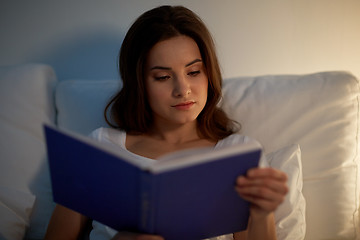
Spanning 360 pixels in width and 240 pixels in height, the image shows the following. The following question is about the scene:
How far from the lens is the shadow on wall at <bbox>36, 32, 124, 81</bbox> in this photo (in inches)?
65.8

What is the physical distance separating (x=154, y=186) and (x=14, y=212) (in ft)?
2.77

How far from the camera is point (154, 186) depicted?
648mm

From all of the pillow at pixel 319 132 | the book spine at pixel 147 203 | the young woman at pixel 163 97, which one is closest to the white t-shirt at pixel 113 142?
the young woman at pixel 163 97

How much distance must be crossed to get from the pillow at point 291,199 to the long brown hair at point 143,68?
23cm

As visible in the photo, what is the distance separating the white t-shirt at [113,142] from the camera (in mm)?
1134

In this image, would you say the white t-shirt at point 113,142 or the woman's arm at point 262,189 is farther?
the white t-shirt at point 113,142

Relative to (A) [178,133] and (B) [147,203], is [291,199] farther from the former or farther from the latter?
(B) [147,203]

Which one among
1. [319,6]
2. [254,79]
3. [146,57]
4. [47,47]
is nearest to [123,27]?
[47,47]

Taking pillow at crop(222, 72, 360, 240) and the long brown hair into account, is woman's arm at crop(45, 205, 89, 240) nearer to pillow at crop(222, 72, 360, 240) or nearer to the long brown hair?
the long brown hair

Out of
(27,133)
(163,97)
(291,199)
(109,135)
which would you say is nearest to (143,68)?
(163,97)

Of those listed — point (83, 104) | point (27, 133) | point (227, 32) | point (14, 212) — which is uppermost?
point (227, 32)

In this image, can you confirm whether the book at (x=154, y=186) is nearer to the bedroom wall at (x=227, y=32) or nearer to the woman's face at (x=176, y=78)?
the woman's face at (x=176, y=78)

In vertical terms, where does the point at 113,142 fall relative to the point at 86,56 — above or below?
below

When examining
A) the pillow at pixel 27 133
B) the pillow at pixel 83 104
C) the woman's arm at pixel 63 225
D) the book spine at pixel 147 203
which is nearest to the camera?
the book spine at pixel 147 203
